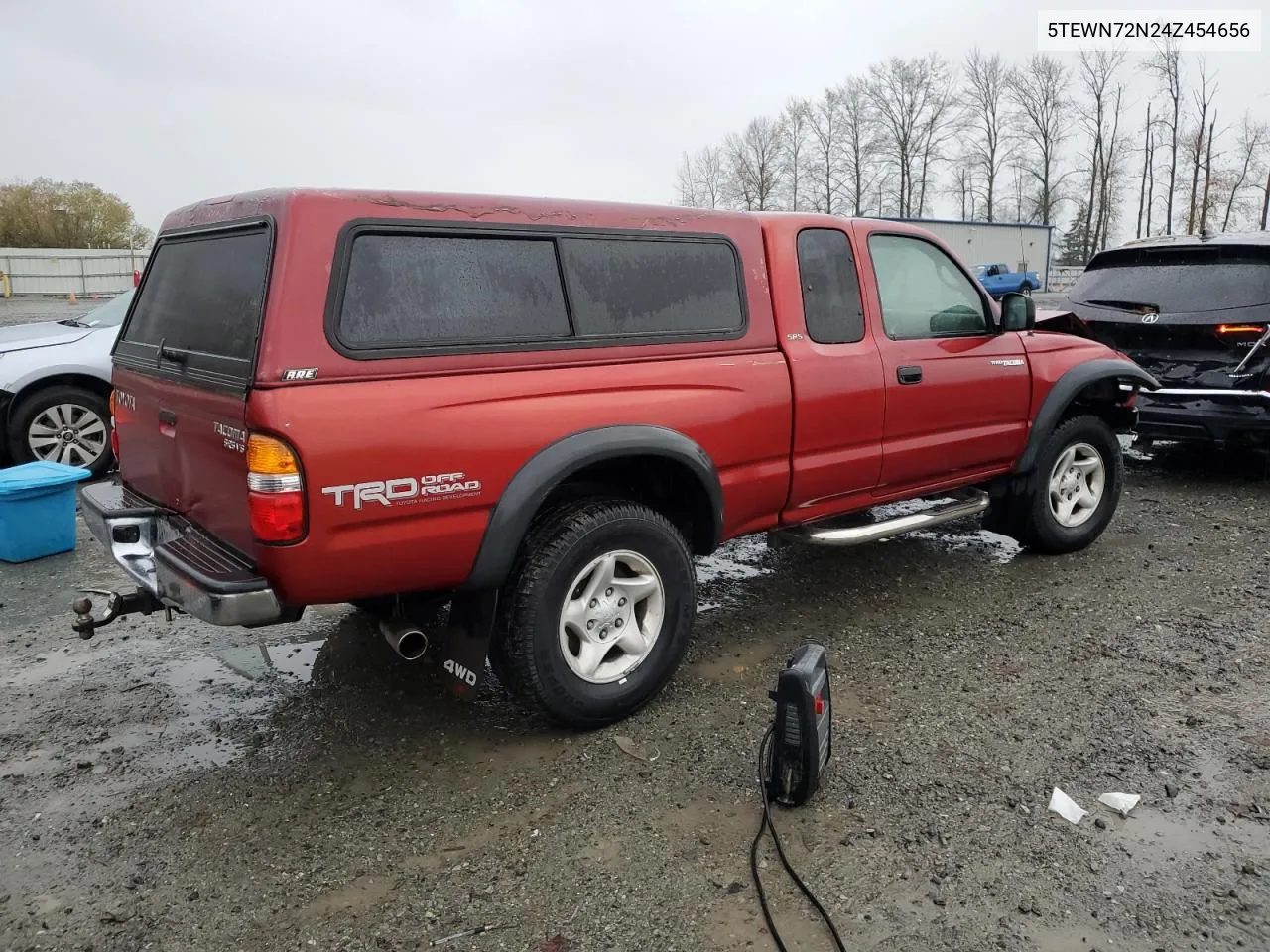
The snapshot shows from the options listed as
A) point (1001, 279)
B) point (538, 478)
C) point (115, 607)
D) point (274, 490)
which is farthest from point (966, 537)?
point (1001, 279)

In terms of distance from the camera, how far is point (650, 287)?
3.66 meters

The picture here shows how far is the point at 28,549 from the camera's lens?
18.6 ft

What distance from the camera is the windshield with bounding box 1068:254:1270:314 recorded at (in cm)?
664

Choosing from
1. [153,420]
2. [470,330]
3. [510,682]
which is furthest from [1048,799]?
[153,420]

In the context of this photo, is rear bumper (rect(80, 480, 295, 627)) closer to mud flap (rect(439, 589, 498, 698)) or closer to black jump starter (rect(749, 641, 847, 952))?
mud flap (rect(439, 589, 498, 698))

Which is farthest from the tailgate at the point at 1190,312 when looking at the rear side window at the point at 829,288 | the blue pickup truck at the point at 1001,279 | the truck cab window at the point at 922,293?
the blue pickup truck at the point at 1001,279

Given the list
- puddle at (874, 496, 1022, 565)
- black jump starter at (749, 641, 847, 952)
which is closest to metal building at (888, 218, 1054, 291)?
puddle at (874, 496, 1022, 565)

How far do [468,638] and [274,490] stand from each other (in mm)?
913

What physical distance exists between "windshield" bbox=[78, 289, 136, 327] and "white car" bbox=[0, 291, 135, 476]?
1.20ft

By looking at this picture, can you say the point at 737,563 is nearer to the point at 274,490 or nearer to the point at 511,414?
the point at 511,414

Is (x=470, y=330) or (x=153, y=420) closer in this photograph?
(x=470, y=330)

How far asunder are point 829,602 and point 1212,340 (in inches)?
157

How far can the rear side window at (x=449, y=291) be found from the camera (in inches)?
116

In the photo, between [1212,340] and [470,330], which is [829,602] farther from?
[1212,340]
